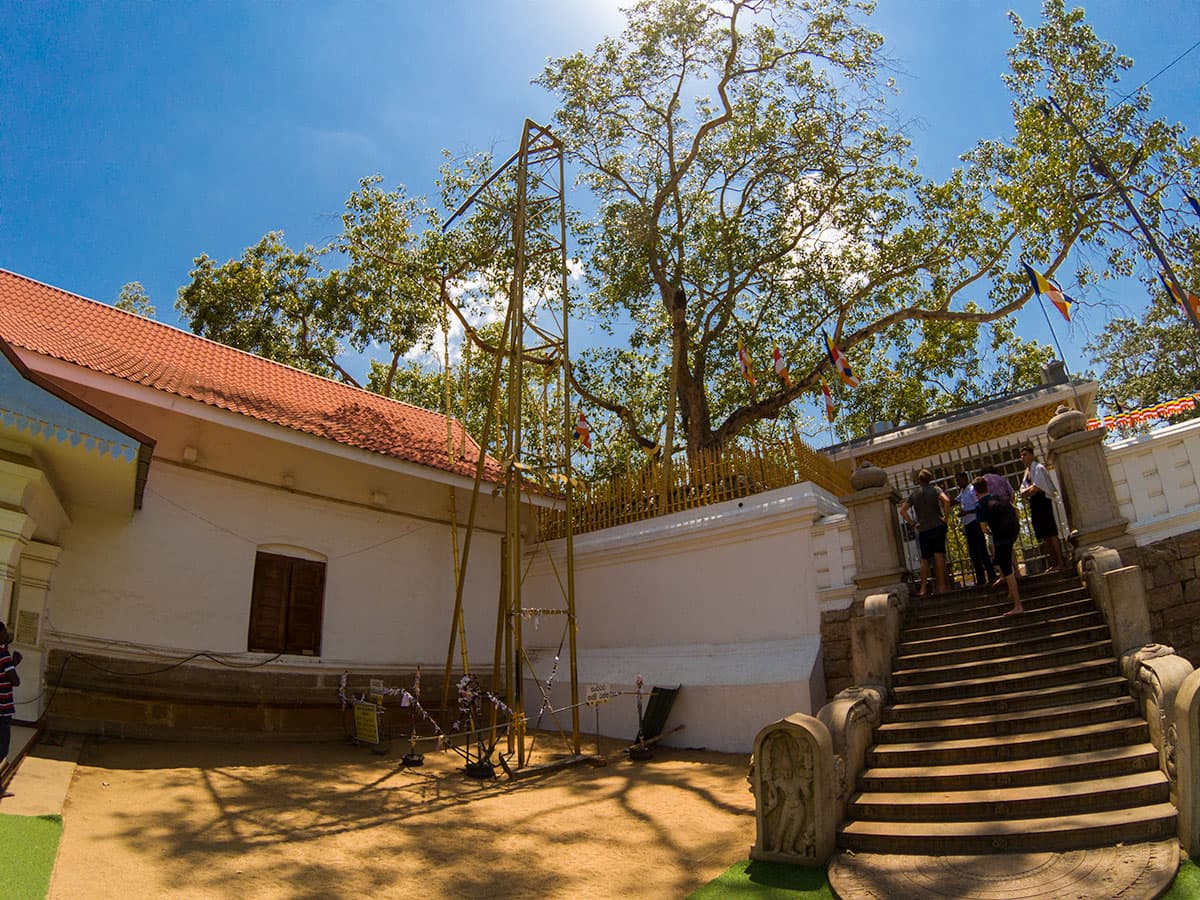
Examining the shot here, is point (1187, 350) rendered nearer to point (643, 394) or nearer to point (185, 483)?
point (643, 394)

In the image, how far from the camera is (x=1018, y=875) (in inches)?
188

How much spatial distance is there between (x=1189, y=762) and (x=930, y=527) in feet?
14.2

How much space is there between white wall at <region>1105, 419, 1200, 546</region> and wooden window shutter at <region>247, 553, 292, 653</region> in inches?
385

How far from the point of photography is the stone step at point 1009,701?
629cm

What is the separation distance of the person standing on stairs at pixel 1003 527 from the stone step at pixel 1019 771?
2137 mm

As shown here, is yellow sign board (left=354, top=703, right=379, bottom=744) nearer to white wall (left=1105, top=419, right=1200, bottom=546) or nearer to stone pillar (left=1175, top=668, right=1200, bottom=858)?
stone pillar (left=1175, top=668, right=1200, bottom=858)

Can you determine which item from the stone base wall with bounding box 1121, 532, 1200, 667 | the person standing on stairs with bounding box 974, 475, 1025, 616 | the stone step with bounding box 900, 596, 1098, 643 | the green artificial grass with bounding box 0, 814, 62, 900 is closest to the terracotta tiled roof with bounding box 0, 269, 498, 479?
the green artificial grass with bounding box 0, 814, 62, 900

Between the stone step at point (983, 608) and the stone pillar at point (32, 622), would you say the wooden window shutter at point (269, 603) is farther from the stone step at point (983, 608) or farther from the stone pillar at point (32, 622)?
the stone step at point (983, 608)

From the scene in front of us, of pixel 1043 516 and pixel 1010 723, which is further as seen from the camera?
pixel 1043 516

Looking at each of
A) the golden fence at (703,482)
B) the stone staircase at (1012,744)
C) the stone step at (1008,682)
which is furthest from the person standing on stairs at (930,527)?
the golden fence at (703,482)

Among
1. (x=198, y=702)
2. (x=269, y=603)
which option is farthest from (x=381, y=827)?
(x=269, y=603)

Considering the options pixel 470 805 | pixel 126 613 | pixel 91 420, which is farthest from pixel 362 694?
pixel 91 420

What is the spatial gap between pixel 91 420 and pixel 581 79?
42.3 ft

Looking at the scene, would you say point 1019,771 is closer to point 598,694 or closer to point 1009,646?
point 1009,646
